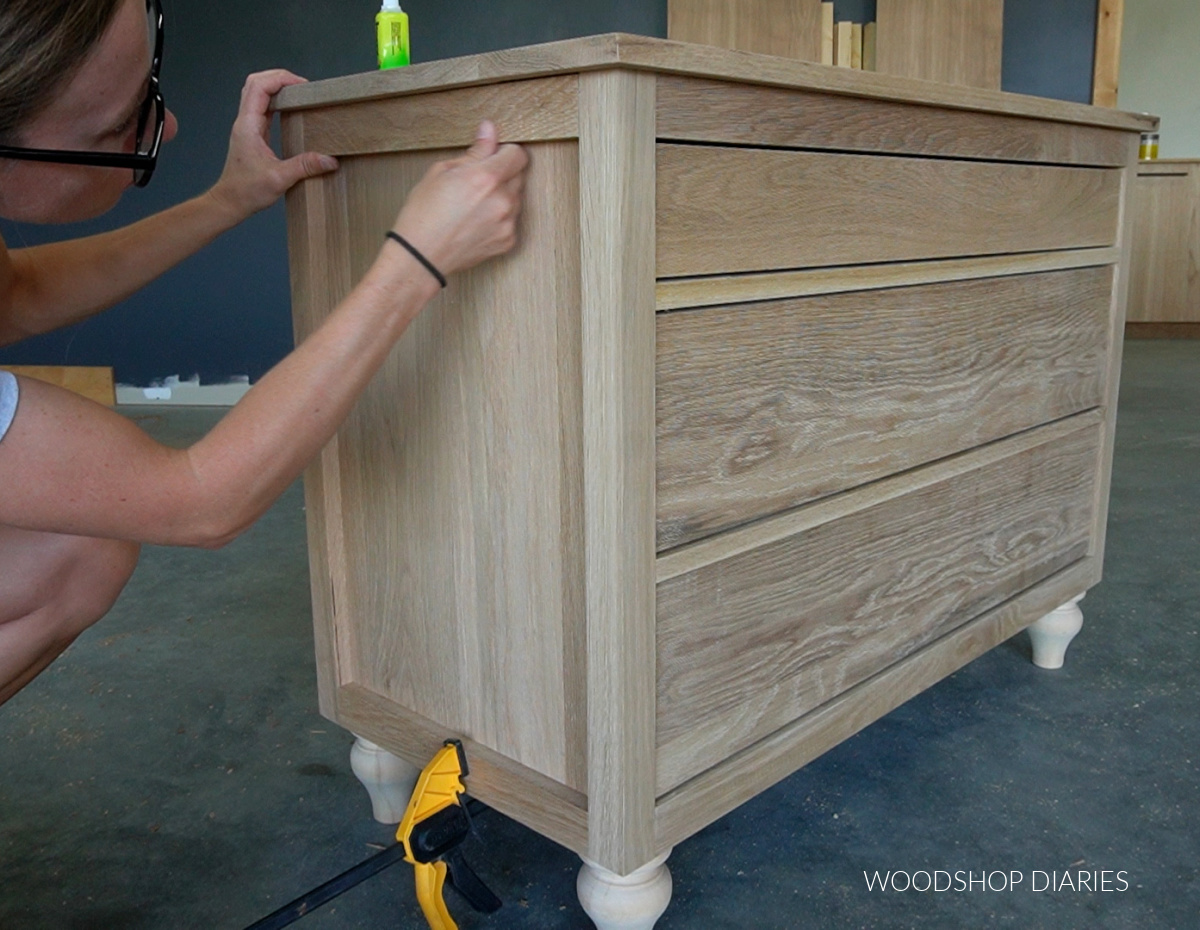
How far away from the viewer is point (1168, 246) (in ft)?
16.7

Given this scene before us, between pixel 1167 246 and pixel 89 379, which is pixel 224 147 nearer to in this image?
pixel 89 379

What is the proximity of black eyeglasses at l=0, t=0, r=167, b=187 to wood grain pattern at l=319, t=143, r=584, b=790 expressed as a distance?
200mm

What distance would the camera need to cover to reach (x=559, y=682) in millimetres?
919

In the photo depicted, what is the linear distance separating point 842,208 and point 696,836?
68 centimetres

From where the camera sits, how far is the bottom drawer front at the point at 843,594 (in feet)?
3.07

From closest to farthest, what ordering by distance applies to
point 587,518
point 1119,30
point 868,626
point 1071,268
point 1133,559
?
point 587,518 → point 868,626 → point 1071,268 → point 1133,559 → point 1119,30

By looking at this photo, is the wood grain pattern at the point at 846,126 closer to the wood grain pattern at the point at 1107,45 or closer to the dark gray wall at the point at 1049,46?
the dark gray wall at the point at 1049,46

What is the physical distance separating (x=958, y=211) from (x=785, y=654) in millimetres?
506

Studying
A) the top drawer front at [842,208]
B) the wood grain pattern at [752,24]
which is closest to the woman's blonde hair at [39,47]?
the top drawer front at [842,208]

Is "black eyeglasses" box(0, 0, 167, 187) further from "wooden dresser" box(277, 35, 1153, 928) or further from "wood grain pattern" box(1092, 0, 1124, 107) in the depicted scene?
"wood grain pattern" box(1092, 0, 1124, 107)

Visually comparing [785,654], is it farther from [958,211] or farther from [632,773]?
[958,211]

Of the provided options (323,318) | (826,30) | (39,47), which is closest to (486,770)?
(323,318)

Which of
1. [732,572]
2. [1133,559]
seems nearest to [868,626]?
[732,572]

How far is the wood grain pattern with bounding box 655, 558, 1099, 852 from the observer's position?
0.96 m
